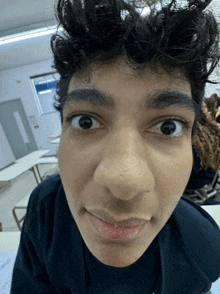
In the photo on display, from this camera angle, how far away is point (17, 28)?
2922 millimetres

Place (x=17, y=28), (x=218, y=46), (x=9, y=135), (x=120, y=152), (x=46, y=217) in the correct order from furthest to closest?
(x=9, y=135) < (x=17, y=28) < (x=46, y=217) < (x=218, y=46) < (x=120, y=152)

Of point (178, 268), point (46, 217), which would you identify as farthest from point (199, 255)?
point (46, 217)

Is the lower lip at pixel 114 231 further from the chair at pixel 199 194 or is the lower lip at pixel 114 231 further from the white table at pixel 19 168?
the white table at pixel 19 168

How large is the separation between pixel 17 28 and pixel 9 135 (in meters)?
3.66

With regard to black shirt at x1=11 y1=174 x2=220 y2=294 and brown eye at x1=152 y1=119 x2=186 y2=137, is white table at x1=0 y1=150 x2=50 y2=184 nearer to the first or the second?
black shirt at x1=11 y1=174 x2=220 y2=294

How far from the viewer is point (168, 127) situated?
375 mm

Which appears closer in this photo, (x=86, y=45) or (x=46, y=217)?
(x=86, y=45)

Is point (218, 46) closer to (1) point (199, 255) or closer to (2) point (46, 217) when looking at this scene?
(1) point (199, 255)

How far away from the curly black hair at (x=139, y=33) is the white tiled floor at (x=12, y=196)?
269 centimetres

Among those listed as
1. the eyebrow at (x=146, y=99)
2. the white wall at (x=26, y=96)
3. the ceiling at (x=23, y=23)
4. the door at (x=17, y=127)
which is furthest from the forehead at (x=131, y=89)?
the door at (x=17, y=127)

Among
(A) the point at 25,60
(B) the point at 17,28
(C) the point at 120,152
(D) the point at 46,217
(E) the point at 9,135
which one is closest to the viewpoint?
(C) the point at 120,152

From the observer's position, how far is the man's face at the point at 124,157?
1.00 feet

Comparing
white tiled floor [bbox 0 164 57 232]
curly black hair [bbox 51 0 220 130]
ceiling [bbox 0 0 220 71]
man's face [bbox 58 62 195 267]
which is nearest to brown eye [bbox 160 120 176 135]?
man's face [bbox 58 62 195 267]

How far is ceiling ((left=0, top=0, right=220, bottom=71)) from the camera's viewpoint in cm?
237
